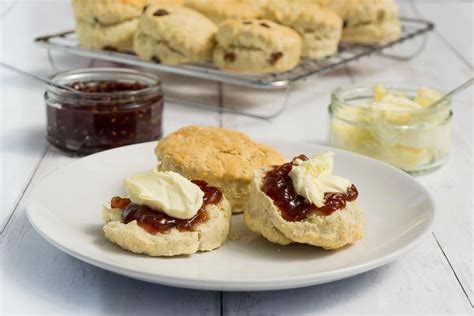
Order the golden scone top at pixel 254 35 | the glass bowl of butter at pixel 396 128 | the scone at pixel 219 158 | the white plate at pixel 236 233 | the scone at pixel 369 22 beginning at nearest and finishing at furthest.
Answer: the white plate at pixel 236 233 < the scone at pixel 219 158 < the glass bowl of butter at pixel 396 128 < the golden scone top at pixel 254 35 < the scone at pixel 369 22

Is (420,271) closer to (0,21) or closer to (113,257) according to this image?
(113,257)

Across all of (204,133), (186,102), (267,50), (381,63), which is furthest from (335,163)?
(381,63)

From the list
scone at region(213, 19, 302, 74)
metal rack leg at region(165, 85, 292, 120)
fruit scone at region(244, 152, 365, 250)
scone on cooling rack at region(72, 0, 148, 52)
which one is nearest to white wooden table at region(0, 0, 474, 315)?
metal rack leg at region(165, 85, 292, 120)

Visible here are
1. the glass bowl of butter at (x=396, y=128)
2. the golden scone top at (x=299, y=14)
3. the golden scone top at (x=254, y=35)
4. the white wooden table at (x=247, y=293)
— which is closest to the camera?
the white wooden table at (x=247, y=293)

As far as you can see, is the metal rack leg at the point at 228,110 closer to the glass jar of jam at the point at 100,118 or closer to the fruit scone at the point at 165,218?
the glass jar of jam at the point at 100,118

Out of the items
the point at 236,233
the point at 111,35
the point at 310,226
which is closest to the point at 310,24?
the point at 111,35

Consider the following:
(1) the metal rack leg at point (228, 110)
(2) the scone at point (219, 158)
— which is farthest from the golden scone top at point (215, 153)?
(1) the metal rack leg at point (228, 110)
